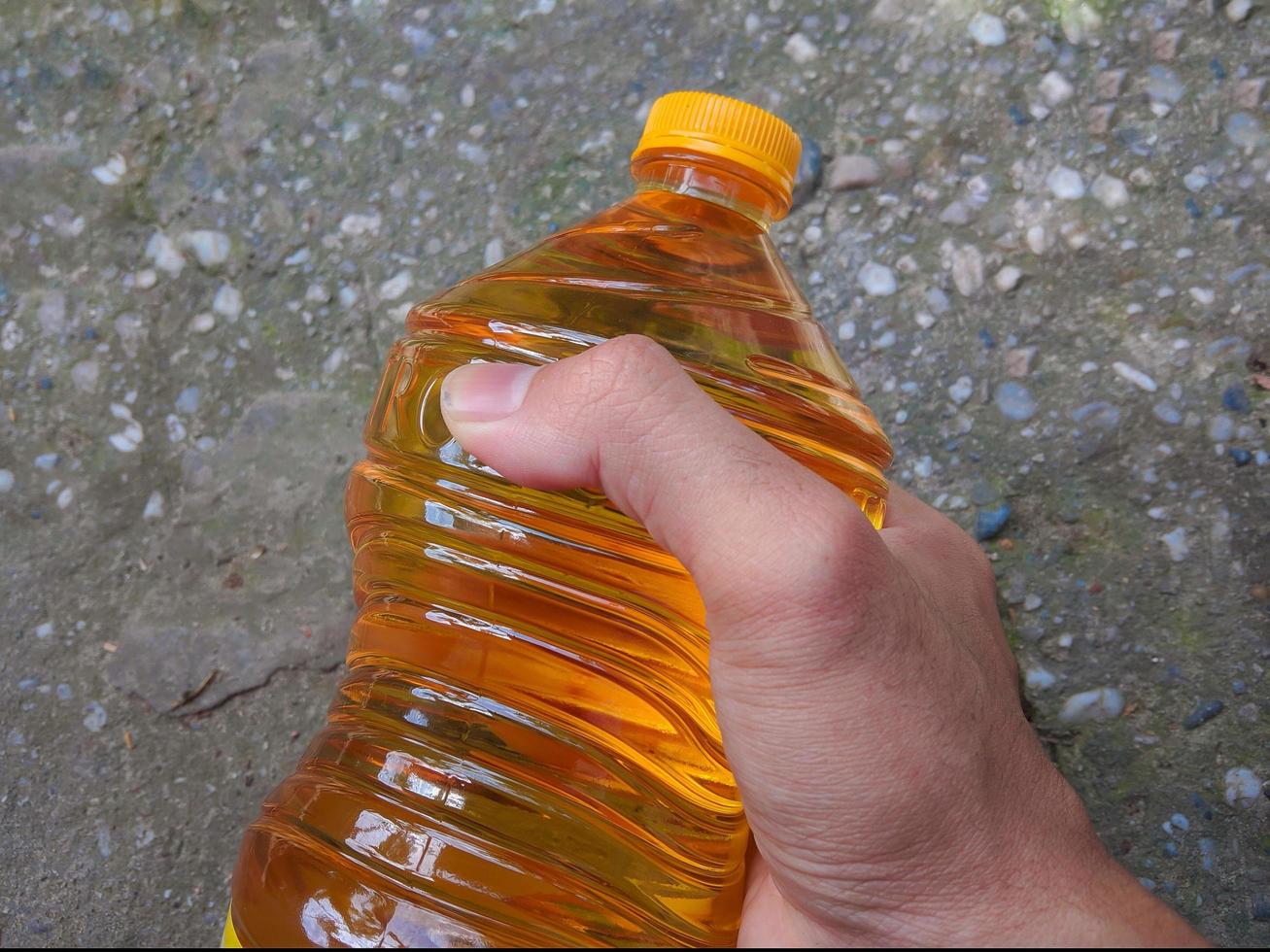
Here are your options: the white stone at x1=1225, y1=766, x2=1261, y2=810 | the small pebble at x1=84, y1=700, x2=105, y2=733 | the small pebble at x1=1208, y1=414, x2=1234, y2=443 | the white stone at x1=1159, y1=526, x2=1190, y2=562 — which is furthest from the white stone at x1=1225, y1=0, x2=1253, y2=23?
the small pebble at x1=84, y1=700, x2=105, y2=733

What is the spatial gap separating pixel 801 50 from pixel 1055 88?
1.55 ft

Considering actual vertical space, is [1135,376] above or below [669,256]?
below

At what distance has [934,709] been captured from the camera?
3.26 feet

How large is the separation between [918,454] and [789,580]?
34.1 inches

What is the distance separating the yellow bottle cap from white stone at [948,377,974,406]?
2.28ft

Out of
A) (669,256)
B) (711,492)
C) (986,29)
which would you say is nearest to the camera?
(711,492)

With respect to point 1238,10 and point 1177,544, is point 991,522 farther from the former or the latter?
point 1238,10

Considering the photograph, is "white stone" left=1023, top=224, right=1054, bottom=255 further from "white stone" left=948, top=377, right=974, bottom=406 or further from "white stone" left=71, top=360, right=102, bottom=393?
"white stone" left=71, top=360, right=102, bottom=393

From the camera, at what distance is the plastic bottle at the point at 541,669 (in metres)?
1.11

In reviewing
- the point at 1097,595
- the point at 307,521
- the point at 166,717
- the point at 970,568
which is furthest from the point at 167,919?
the point at 1097,595

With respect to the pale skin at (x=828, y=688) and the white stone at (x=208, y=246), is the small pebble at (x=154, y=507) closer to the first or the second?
the white stone at (x=208, y=246)

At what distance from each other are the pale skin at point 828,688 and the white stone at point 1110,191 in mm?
1048

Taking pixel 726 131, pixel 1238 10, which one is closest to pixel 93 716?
pixel 726 131

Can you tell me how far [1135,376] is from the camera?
1.67 metres
